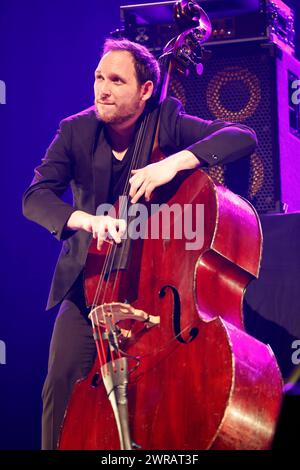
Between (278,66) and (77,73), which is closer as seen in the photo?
(278,66)

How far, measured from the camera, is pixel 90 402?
7.69ft

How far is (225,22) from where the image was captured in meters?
3.24

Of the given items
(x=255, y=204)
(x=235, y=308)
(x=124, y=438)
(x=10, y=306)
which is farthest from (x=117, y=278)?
(x=10, y=306)

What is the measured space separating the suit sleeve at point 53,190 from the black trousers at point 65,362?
0.97 feet

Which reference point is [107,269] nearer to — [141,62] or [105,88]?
[105,88]

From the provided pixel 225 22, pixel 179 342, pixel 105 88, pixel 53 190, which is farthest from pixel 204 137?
pixel 179 342

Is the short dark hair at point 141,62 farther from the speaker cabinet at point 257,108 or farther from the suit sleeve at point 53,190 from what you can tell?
the speaker cabinet at point 257,108

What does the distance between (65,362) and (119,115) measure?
0.87 metres

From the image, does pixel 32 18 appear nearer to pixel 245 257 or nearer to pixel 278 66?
pixel 278 66

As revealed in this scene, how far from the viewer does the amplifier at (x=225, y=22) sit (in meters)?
3.17

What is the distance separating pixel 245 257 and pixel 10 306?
7.23 feet

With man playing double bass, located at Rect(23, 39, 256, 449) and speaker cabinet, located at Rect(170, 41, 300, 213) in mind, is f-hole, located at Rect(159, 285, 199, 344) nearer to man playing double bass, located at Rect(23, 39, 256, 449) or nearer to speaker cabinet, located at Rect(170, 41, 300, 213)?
man playing double bass, located at Rect(23, 39, 256, 449)

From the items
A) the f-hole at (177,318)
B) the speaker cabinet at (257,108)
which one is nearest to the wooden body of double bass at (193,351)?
the f-hole at (177,318)
